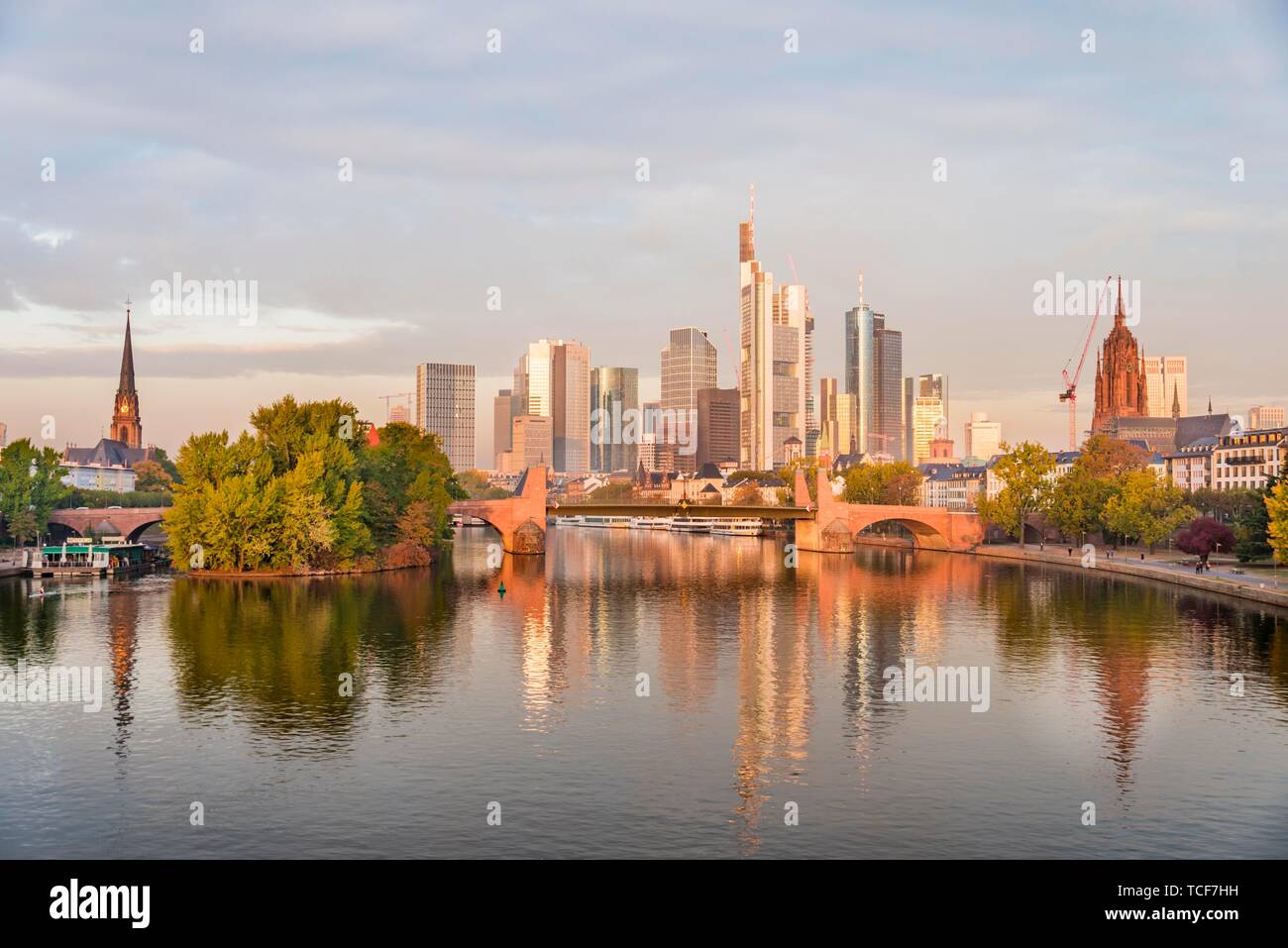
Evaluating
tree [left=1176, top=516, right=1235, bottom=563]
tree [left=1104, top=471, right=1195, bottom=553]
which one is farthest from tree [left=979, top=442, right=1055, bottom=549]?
tree [left=1176, top=516, right=1235, bottom=563]

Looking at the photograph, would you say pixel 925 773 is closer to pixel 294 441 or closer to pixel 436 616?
pixel 436 616

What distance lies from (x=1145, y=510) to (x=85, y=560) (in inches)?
4381

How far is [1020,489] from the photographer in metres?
157

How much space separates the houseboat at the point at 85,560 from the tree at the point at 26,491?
11610 millimetres

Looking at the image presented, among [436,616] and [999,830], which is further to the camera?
[436,616]

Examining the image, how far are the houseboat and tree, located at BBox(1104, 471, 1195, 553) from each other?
340 feet

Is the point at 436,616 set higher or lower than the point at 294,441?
lower

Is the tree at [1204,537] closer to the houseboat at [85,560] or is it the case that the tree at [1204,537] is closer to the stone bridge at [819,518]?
the stone bridge at [819,518]

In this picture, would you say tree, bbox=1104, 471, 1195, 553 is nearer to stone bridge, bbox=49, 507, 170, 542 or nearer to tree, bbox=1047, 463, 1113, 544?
tree, bbox=1047, 463, 1113, 544

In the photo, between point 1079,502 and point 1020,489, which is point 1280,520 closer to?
point 1079,502

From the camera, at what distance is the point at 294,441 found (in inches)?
4341

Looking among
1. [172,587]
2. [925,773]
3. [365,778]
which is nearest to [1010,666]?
[925,773]

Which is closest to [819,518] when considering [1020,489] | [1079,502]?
[1020,489]

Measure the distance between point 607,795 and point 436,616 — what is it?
148 feet
